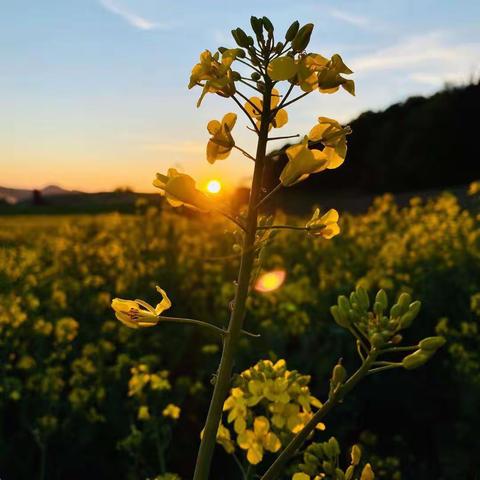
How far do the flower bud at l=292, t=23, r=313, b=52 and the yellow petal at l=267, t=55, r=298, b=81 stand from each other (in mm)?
81

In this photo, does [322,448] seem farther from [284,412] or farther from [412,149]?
[412,149]

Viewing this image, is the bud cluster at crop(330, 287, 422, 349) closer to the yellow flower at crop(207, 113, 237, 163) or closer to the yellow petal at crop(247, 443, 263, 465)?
the yellow flower at crop(207, 113, 237, 163)

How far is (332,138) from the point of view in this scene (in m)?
1.59

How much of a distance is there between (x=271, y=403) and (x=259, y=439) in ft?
0.36

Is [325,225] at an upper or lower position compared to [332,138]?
lower

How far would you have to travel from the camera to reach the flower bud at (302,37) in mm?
1570

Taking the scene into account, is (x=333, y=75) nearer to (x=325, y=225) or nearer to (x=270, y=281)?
(x=325, y=225)

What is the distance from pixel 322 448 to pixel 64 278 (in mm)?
6545

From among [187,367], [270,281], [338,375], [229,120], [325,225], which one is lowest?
[187,367]

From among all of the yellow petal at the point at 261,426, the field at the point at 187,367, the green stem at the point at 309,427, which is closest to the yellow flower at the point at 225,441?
the yellow petal at the point at 261,426

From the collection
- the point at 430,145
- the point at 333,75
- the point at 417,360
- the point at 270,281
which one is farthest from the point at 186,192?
the point at 430,145

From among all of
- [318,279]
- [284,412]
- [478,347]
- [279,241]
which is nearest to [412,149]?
[279,241]

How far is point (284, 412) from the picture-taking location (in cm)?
206

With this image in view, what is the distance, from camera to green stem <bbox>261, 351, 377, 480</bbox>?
1.50 m
